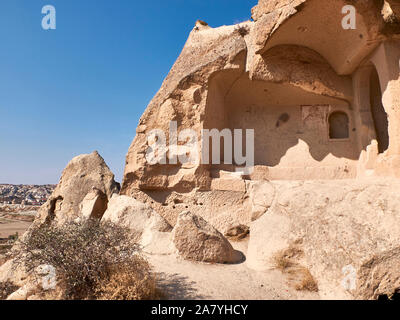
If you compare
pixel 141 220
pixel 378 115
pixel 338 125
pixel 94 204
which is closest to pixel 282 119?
pixel 338 125

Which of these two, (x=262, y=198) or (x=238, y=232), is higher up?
(x=262, y=198)

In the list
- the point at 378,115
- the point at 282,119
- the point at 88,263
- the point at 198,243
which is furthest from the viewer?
the point at 282,119

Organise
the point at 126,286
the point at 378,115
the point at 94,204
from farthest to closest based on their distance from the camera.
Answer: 1. the point at 94,204
2. the point at 378,115
3. the point at 126,286

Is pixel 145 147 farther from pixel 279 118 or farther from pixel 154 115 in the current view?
pixel 279 118

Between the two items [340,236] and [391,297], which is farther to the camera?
[340,236]

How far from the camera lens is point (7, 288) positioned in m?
4.79

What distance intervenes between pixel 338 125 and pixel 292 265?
19.3ft

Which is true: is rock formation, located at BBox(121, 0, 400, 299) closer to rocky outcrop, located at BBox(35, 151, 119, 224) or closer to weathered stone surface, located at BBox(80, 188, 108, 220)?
weathered stone surface, located at BBox(80, 188, 108, 220)

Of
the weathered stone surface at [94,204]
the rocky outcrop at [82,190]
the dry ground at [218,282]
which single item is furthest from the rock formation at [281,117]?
the rocky outcrop at [82,190]

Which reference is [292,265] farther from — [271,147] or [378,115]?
[378,115]

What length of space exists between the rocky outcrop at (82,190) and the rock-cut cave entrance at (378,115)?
→ 8.01 metres

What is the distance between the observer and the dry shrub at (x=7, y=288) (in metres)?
4.61
